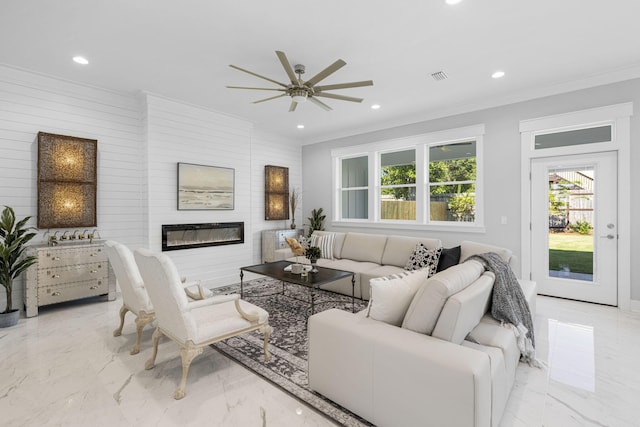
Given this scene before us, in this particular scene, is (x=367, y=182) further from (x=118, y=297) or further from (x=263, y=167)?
(x=118, y=297)

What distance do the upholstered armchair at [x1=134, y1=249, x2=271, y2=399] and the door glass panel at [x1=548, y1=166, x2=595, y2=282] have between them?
4299 mm

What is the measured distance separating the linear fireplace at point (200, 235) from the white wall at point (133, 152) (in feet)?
0.34

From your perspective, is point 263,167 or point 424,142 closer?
point 424,142

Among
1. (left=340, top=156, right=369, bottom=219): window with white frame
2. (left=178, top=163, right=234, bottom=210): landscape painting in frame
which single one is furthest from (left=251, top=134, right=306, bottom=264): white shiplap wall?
(left=340, top=156, right=369, bottom=219): window with white frame

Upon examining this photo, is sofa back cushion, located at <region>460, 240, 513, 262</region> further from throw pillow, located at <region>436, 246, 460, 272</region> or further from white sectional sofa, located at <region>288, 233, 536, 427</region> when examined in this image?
white sectional sofa, located at <region>288, 233, 536, 427</region>

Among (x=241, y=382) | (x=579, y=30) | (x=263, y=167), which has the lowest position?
(x=241, y=382)

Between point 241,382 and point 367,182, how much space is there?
501cm

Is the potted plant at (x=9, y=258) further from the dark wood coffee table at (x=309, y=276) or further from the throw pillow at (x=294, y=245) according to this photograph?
the throw pillow at (x=294, y=245)

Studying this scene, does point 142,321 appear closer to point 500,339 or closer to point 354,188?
point 500,339

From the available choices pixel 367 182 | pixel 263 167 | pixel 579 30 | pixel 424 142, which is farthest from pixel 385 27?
pixel 263 167

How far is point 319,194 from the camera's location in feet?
24.0

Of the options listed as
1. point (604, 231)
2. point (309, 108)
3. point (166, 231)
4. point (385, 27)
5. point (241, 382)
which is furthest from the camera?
point (309, 108)

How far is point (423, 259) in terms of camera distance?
4273mm

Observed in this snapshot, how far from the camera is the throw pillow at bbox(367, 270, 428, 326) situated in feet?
6.55
